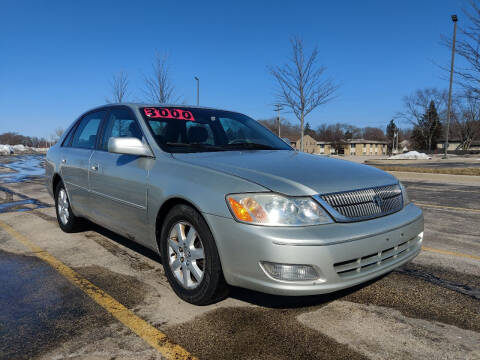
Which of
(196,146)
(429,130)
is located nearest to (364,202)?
(196,146)

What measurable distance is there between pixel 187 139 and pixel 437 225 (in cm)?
409

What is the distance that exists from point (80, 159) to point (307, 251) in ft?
10.3

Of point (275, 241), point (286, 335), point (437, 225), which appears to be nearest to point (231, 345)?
point (286, 335)

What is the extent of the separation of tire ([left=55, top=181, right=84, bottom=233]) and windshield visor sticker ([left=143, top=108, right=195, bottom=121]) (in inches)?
76.8

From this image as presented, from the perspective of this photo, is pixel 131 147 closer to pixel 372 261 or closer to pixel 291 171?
pixel 291 171

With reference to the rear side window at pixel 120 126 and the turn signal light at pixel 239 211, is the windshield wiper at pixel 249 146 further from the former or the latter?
the turn signal light at pixel 239 211

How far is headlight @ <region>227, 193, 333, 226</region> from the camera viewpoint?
2285 mm

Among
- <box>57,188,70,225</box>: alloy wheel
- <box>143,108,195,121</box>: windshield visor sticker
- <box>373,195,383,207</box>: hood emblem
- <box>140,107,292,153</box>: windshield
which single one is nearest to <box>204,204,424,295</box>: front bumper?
<box>373,195,383,207</box>: hood emblem

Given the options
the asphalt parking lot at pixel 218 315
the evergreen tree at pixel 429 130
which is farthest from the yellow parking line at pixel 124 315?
the evergreen tree at pixel 429 130

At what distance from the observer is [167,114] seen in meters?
3.63

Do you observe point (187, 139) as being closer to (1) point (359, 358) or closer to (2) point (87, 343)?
(2) point (87, 343)

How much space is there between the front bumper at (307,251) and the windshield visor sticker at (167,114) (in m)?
1.50

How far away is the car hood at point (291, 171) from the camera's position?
2430 millimetres

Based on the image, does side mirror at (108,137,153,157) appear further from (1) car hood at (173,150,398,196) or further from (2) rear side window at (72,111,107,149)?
(2) rear side window at (72,111,107,149)
